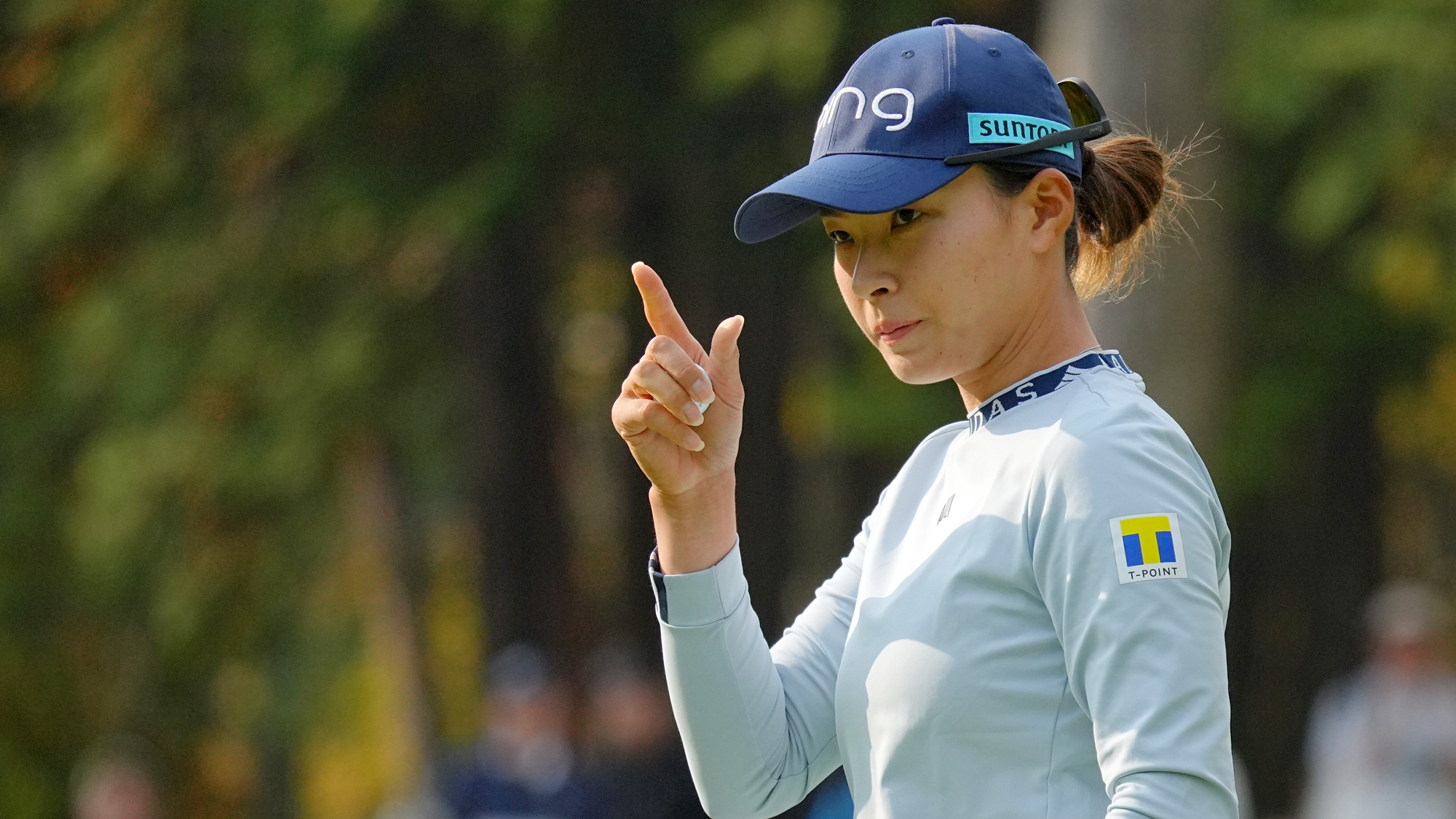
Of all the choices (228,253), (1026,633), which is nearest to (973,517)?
(1026,633)

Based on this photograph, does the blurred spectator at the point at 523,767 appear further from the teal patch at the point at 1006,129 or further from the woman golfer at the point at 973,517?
the teal patch at the point at 1006,129

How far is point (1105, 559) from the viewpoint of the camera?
6.46 feet

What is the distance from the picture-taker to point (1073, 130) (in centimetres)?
231

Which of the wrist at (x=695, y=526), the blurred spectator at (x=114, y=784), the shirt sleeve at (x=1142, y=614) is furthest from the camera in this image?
the blurred spectator at (x=114, y=784)

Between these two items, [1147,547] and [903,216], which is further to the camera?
[903,216]

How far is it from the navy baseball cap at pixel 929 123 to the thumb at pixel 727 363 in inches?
6.6

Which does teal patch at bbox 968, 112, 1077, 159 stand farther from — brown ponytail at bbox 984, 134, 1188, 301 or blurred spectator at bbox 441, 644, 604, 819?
blurred spectator at bbox 441, 644, 604, 819

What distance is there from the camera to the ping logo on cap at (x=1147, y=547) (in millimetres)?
1951

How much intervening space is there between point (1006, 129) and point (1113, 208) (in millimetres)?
268

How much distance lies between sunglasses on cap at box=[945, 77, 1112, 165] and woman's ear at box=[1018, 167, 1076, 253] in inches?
1.5

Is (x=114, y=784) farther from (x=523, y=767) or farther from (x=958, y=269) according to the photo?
(x=958, y=269)

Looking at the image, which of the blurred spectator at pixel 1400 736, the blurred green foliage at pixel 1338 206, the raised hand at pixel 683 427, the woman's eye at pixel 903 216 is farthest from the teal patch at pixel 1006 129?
the blurred spectator at pixel 1400 736

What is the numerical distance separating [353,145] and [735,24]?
7.80 feet

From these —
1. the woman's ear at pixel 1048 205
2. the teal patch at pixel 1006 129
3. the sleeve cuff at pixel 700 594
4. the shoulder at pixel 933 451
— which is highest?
the teal patch at pixel 1006 129
